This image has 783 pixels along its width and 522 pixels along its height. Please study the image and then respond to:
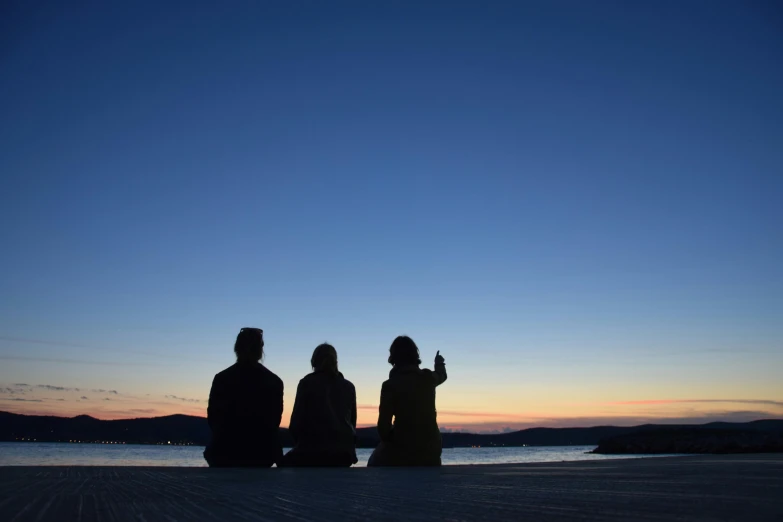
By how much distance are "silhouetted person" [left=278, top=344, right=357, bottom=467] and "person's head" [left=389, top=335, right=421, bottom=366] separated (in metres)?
0.44

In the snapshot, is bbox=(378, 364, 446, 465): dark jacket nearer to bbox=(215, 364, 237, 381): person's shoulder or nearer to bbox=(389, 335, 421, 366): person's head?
bbox=(389, 335, 421, 366): person's head

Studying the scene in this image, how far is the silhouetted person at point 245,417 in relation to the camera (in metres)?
4.37

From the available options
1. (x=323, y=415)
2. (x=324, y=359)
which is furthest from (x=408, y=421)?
(x=324, y=359)

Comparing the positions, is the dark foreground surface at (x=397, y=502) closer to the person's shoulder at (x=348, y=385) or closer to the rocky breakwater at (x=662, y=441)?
the person's shoulder at (x=348, y=385)

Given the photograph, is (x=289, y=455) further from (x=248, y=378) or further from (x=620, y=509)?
(x=620, y=509)

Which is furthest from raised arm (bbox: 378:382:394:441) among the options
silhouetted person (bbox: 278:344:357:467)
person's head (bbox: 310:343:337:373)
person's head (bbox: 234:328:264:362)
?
person's head (bbox: 234:328:264:362)

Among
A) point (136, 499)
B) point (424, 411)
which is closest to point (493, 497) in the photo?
point (136, 499)

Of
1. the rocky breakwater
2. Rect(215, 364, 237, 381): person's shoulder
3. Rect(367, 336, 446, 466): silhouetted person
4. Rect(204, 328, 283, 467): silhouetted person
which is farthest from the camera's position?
the rocky breakwater

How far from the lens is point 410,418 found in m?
4.69

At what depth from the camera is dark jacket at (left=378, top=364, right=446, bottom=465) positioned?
15.2ft

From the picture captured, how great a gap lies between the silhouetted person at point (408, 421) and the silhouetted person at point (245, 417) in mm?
841

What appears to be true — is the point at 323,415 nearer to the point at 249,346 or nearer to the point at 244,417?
the point at 244,417

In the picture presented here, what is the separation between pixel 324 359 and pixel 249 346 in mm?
623

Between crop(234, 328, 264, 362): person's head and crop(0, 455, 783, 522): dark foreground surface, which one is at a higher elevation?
crop(234, 328, 264, 362): person's head
